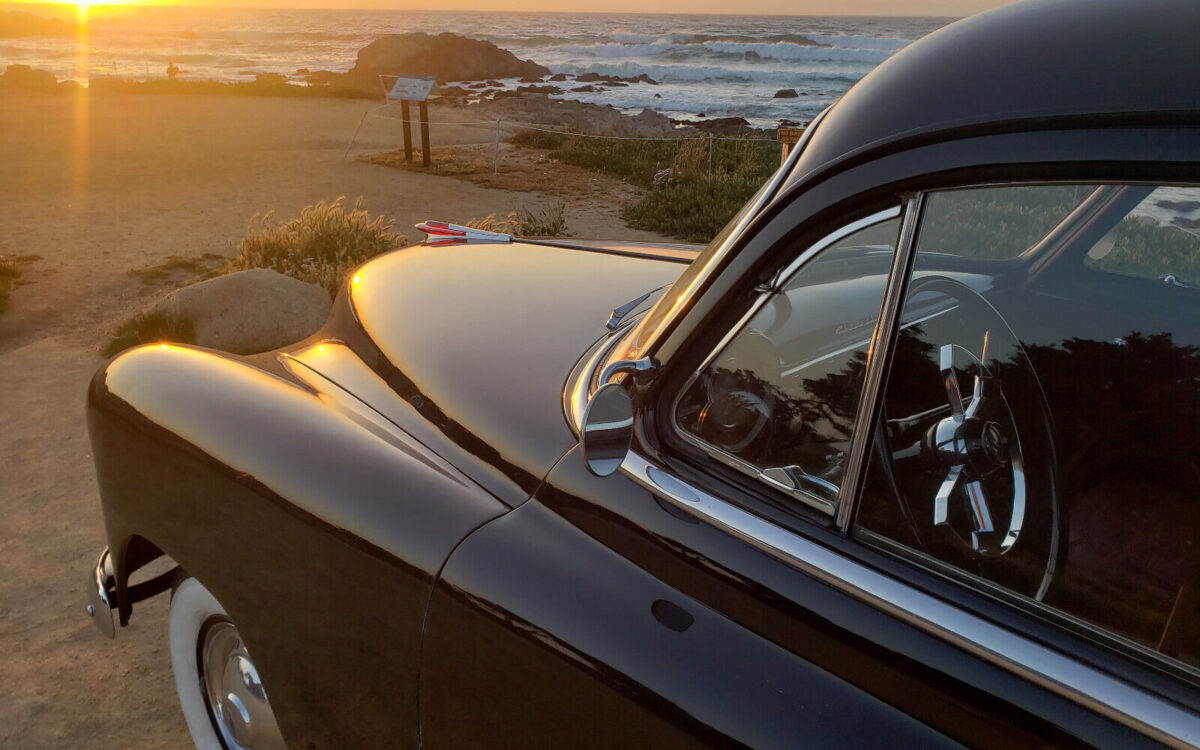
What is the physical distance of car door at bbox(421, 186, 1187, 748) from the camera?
108 centimetres

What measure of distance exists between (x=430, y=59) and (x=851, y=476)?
143ft

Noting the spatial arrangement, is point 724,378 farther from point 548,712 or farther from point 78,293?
point 78,293

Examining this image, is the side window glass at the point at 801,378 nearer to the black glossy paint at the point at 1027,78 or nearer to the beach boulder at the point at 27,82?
the black glossy paint at the point at 1027,78

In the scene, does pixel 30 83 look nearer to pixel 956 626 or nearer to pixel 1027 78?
pixel 1027 78

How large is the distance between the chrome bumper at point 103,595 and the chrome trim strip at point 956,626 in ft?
5.76

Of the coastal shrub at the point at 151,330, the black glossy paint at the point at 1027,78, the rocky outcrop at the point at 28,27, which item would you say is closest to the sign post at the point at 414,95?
the coastal shrub at the point at 151,330

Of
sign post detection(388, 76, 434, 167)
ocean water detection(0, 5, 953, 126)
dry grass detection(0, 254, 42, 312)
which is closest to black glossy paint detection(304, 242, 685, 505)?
dry grass detection(0, 254, 42, 312)

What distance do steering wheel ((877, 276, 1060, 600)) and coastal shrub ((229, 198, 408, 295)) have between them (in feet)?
21.1

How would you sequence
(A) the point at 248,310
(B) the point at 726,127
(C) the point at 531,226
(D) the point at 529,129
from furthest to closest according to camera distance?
(B) the point at 726,127 → (D) the point at 529,129 → (C) the point at 531,226 → (A) the point at 248,310

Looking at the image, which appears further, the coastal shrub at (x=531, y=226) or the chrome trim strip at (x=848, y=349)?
the coastal shrub at (x=531, y=226)

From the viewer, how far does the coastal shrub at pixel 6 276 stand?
283 inches

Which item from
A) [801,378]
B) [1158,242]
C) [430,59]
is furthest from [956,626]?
[430,59]

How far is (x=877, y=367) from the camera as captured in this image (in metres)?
1.19

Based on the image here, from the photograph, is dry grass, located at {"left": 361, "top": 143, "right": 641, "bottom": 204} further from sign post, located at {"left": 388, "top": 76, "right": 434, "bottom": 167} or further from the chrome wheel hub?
the chrome wheel hub
